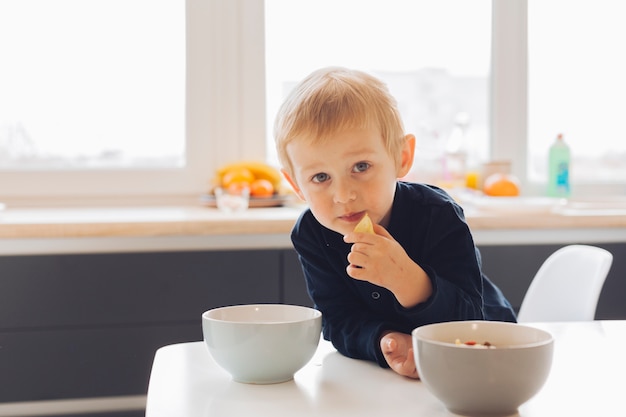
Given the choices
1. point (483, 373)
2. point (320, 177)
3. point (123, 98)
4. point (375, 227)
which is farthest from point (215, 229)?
point (483, 373)

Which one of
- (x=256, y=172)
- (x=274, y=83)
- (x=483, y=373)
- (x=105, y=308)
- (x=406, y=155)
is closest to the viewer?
(x=483, y=373)

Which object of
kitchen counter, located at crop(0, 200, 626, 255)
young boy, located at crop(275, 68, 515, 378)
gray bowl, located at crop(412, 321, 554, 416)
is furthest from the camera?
kitchen counter, located at crop(0, 200, 626, 255)

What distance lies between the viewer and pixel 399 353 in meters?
0.97

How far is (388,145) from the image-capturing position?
1.13 meters

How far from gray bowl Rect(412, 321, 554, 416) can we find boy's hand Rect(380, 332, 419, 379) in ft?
0.39

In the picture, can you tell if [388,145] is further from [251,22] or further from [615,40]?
[615,40]

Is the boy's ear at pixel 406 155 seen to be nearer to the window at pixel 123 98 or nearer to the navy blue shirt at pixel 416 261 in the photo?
the navy blue shirt at pixel 416 261

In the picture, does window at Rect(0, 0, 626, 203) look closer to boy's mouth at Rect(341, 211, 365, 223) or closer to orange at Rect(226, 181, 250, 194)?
orange at Rect(226, 181, 250, 194)

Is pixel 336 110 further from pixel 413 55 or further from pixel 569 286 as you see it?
pixel 413 55

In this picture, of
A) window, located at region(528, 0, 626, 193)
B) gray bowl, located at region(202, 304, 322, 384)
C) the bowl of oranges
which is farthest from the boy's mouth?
window, located at region(528, 0, 626, 193)

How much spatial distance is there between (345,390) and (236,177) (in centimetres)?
169

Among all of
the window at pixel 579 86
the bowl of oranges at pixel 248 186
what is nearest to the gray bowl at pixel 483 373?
the bowl of oranges at pixel 248 186

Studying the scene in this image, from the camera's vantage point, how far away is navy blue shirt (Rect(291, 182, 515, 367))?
1.05 meters

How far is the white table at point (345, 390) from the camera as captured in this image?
0.79 m
